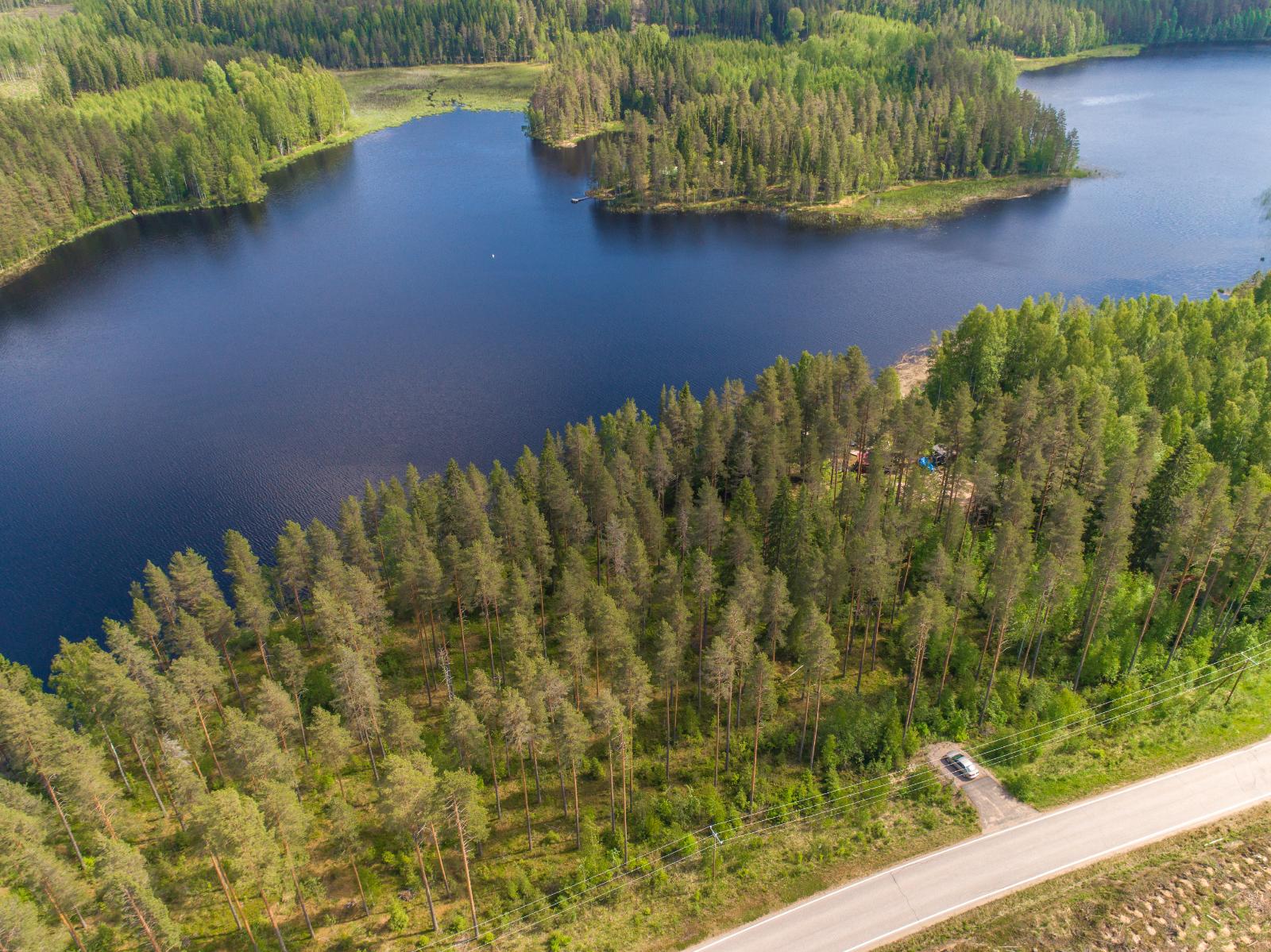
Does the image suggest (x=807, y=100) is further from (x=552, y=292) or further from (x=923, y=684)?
(x=923, y=684)

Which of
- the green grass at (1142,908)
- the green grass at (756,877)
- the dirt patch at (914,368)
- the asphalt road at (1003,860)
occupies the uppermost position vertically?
the dirt patch at (914,368)

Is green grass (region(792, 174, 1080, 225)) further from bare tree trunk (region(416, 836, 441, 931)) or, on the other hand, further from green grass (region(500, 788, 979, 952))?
bare tree trunk (region(416, 836, 441, 931))

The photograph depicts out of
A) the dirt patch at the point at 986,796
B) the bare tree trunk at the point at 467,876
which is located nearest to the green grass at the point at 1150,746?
the dirt patch at the point at 986,796

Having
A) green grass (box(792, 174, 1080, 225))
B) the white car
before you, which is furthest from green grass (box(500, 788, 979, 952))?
green grass (box(792, 174, 1080, 225))

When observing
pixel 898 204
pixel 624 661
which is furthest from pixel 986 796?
pixel 898 204

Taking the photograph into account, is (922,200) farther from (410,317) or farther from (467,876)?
(467,876)

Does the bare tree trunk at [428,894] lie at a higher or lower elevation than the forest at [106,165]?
lower

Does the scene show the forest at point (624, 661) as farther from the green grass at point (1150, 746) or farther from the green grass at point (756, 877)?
the green grass at point (1150, 746)
